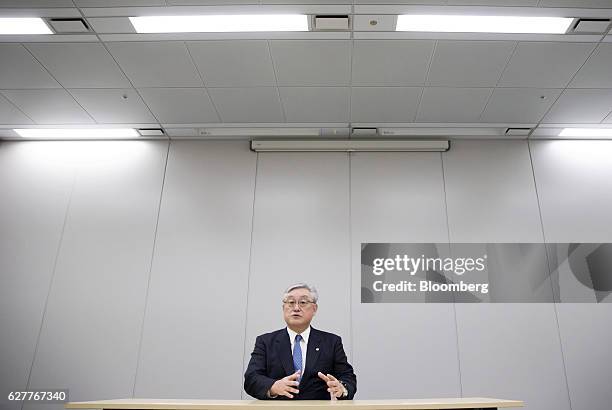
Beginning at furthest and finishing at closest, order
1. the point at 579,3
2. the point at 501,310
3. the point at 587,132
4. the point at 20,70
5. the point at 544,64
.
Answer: the point at 587,132 < the point at 501,310 < the point at 20,70 < the point at 544,64 < the point at 579,3

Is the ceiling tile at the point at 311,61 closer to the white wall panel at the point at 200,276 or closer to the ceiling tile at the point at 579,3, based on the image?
the white wall panel at the point at 200,276

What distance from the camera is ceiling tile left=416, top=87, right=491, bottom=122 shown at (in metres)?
3.85

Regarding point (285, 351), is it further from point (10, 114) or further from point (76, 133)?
point (10, 114)

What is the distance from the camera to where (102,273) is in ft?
13.8

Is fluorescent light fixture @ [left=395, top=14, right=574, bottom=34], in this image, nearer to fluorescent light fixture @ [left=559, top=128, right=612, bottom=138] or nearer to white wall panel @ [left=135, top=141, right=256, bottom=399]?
fluorescent light fixture @ [left=559, top=128, right=612, bottom=138]

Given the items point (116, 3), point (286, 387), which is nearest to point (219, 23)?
point (116, 3)

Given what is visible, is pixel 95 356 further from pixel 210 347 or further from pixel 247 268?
pixel 247 268

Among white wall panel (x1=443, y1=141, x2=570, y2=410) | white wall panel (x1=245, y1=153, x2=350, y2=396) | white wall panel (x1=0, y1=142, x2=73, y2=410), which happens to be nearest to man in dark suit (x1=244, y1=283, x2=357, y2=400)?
white wall panel (x1=245, y1=153, x2=350, y2=396)

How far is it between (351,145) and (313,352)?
2.72 meters

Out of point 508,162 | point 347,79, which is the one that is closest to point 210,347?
point 347,79

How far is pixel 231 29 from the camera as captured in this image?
3.19m

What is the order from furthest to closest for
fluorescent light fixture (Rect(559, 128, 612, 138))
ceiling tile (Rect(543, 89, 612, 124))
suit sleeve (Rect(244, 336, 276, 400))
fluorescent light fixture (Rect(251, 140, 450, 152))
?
fluorescent light fixture (Rect(251, 140, 450, 152))
fluorescent light fixture (Rect(559, 128, 612, 138))
ceiling tile (Rect(543, 89, 612, 124))
suit sleeve (Rect(244, 336, 276, 400))

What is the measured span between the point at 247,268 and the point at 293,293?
148 centimetres

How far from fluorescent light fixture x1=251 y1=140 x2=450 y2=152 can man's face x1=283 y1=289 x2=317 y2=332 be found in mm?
2247
